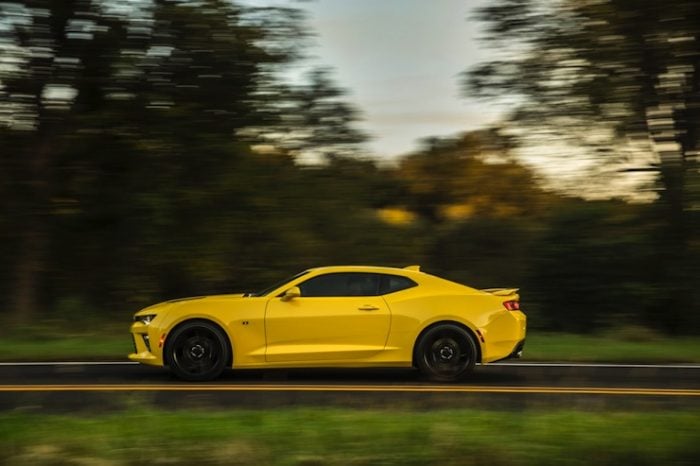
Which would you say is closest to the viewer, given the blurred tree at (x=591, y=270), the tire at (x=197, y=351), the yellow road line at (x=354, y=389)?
the yellow road line at (x=354, y=389)

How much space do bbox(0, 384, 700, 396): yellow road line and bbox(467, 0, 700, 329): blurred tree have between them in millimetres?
2744

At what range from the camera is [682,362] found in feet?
43.6

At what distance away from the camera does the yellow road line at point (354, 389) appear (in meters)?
9.65

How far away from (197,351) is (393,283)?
2518mm

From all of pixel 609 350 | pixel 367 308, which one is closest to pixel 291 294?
pixel 367 308

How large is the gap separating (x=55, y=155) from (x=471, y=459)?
15040 millimetres

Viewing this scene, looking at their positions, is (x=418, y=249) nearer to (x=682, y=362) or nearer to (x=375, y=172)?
(x=375, y=172)

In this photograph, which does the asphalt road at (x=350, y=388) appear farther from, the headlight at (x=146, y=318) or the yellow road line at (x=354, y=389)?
the headlight at (x=146, y=318)

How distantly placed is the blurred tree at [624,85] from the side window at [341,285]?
139 inches

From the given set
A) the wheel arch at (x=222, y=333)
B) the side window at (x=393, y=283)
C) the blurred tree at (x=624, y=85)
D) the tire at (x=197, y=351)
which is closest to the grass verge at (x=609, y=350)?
the blurred tree at (x=624, y=85)

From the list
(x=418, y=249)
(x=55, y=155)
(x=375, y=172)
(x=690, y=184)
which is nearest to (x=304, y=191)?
(x=375, y=172)

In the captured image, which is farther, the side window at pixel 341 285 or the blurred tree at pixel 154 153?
the blurred tree at pixel 154 153

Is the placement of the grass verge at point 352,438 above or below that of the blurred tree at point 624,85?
below

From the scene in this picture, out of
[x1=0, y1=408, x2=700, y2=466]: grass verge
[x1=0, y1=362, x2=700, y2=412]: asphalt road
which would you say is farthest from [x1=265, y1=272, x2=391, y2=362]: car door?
[x1=0, y1=408, x2=700, y2=466]: grass verge
